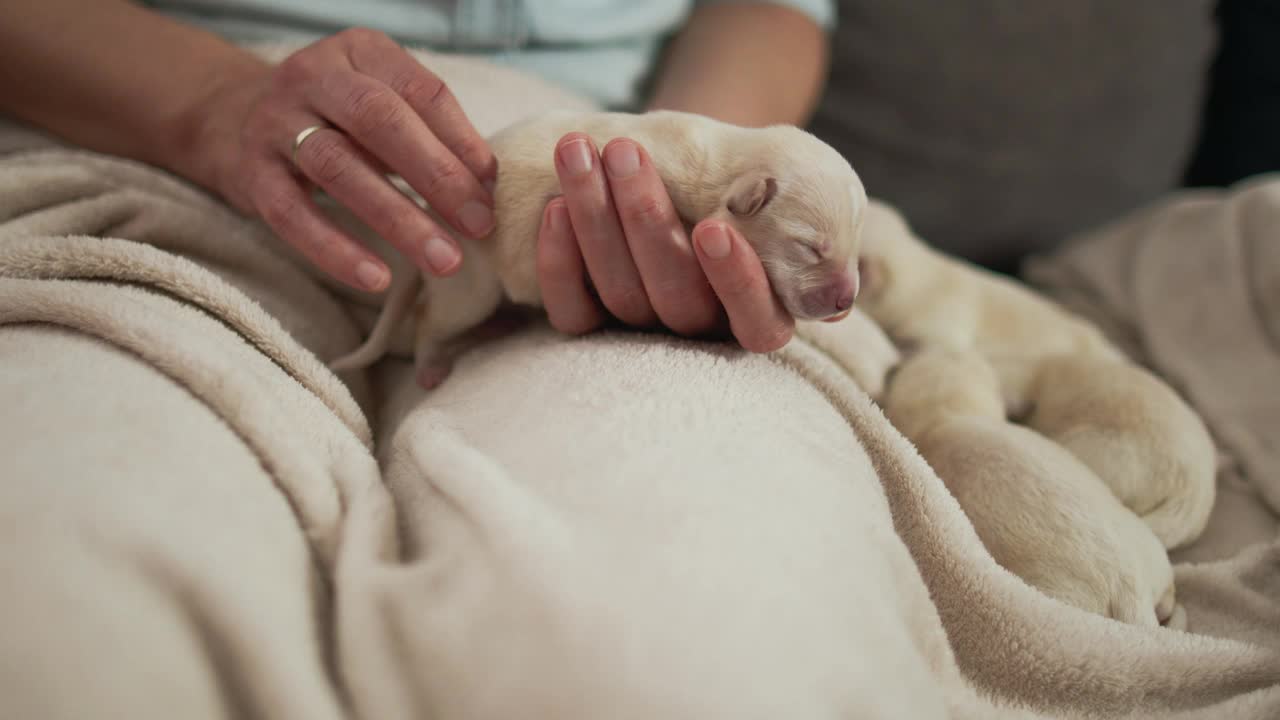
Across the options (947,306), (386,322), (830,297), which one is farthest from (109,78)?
(947,306)

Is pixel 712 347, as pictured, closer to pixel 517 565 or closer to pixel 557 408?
pixel 557 408

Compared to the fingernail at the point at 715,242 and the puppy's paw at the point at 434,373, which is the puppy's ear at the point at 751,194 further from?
the puppy's paw at the point at 434,373

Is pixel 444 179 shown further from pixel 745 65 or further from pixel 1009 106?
pixel 1009 106

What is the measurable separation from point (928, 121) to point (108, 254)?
4.43ft

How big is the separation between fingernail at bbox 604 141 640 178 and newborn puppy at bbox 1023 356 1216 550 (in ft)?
2.06

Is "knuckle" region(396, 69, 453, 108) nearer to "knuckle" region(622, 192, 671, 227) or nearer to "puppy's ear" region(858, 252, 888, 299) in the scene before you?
"knuckle" region(622, 192, 671, 227)

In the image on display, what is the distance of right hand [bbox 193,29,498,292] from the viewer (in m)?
0.82

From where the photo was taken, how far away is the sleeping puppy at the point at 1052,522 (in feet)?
2.48

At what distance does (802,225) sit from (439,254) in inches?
13.6

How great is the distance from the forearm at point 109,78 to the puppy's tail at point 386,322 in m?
0.24

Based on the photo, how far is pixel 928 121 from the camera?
161 centimetres

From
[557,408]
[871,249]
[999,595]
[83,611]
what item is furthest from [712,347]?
[871,249]

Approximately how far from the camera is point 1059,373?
117 centimetres

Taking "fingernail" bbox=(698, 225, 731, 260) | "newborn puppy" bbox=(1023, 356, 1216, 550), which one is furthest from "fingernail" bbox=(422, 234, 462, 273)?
"newborn puppy" bbox=(1023, 356, 1216, 550)
